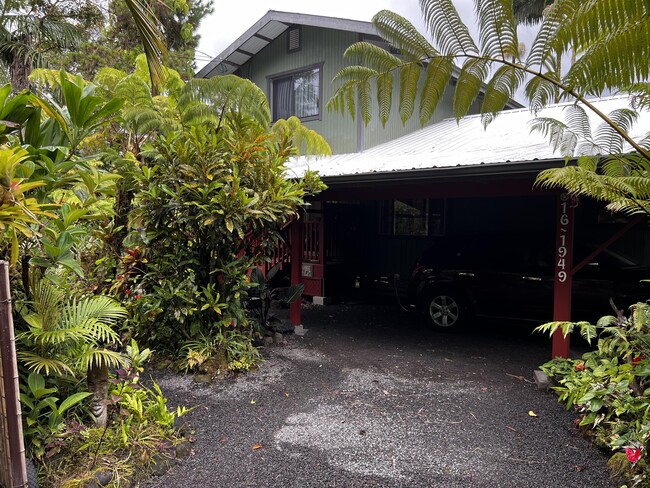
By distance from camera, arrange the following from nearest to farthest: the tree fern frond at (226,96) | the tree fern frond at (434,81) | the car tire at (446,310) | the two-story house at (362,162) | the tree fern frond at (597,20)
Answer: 1. the tree fern frond at (597,20)
2. the tree fern frond at (434,81)
3. the tree fern frond at (226,96)
4. the car tire at (446,310)
5. the two-story house at (362,162)

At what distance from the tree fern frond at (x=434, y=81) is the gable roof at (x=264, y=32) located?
6076 mm

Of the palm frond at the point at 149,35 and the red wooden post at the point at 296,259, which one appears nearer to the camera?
the palm frond at the point at 149,35

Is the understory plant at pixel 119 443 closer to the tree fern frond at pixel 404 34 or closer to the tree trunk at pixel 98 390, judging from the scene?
the tree trunk at pixel 98 390

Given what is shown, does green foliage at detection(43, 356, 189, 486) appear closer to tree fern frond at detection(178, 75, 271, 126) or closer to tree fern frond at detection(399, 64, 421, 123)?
tree fern frond at detection(399, 64, 421, 123)

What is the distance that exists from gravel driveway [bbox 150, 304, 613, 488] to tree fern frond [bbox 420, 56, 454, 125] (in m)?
2.71

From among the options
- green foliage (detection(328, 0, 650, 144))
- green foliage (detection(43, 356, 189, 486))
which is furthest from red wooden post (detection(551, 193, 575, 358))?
green foliage (detection(43, 356, 189, 486))

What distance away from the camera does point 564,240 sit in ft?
17.7

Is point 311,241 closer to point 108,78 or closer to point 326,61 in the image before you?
point 326,61

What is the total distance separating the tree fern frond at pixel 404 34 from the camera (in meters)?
3.42

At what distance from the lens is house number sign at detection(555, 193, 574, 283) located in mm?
5340

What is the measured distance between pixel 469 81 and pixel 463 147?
3.86 m

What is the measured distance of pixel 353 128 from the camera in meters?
10.1

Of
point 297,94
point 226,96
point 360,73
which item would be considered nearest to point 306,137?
point 226,96

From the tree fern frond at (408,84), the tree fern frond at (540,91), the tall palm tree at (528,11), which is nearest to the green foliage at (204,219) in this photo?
the tree fern frond at (408,84)
